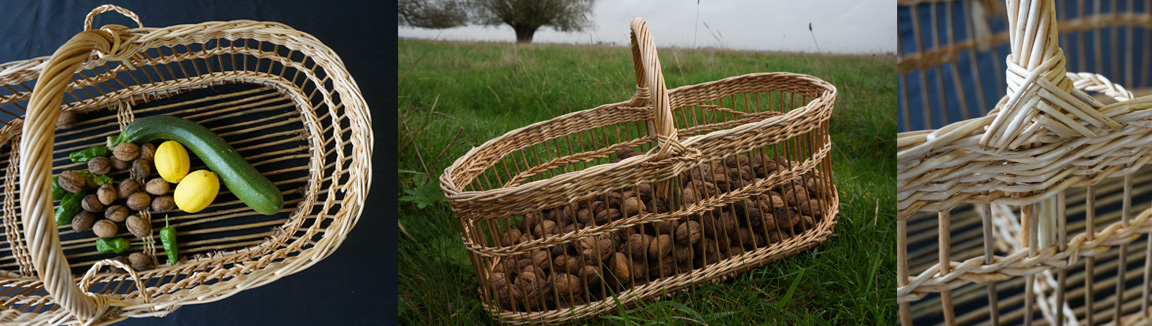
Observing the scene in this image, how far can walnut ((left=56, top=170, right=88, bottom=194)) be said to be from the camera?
96cm

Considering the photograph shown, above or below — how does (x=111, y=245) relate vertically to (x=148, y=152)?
below

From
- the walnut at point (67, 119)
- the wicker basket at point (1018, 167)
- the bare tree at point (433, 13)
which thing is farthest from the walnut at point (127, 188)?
the wicker basket at point (1018, 167)

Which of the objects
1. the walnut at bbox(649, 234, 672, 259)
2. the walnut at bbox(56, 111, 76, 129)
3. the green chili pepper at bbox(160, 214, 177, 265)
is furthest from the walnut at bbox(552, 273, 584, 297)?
the walnut at bbox(56, 111, 76, 129)

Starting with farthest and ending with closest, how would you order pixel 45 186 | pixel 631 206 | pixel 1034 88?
1. pixel 631 206
2. pixel 45 186
3. pixel 1034 88

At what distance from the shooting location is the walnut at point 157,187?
98 cm

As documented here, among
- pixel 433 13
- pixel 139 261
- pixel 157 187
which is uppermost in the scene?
pixel 433 13

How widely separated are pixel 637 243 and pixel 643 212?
53 millimetres

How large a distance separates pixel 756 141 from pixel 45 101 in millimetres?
867

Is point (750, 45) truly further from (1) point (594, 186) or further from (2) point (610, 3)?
(1) point (594, 186)

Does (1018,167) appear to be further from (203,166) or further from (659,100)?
(203,166)

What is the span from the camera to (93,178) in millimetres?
982

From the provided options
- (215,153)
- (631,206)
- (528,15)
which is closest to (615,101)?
(528,15)

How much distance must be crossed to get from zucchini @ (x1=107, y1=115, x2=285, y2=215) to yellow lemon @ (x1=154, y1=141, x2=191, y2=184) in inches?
0.7

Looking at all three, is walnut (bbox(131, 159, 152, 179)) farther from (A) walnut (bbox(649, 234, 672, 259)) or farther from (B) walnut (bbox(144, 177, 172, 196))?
(A) walnut (bbox(649, 234, 672, 259))
